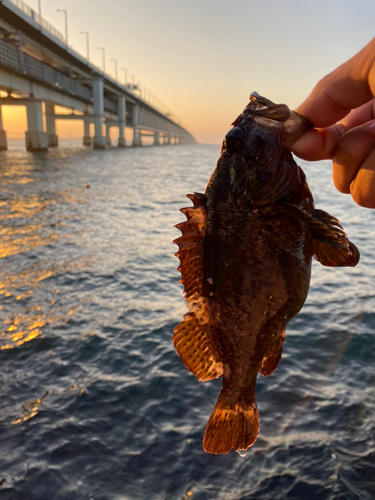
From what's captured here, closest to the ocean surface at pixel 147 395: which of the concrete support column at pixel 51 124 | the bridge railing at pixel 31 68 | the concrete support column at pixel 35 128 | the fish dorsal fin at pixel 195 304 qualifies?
the fish dorsal fin at pixel 195 304

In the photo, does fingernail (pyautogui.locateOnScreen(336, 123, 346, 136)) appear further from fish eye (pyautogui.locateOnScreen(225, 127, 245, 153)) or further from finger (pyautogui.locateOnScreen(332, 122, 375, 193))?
fish eye (pyautogui.locateOnScreen(225, 127, 245, 153))

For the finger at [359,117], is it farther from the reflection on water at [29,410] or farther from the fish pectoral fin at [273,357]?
the reflection on water at [29,410]

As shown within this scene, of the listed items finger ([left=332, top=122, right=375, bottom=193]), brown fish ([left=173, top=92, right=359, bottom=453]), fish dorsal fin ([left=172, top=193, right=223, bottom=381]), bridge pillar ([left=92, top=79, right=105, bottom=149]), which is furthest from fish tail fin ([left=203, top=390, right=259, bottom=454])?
bridge pillar ([left=92, top=79, right=105, bottom=149])

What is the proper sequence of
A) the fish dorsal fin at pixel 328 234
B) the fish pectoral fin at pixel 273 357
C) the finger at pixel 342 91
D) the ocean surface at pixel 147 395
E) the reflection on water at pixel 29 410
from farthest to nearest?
the reflection on water at pixel 29 410, the ocean surface at pixel 147 395, the fish pectoral fin at pixel 273 357, the finger at pixel 342 91, the fish dorsal fin at pixel 328 234

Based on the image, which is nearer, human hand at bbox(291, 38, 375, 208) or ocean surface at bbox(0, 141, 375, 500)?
human hand at bbox(291, 38, 375, 208)

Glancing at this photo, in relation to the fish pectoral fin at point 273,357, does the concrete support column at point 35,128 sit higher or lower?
higher

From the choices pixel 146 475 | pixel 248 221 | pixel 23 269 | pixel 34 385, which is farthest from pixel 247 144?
pixel 23 269

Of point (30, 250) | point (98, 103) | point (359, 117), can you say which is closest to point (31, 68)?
point (98, 103)
